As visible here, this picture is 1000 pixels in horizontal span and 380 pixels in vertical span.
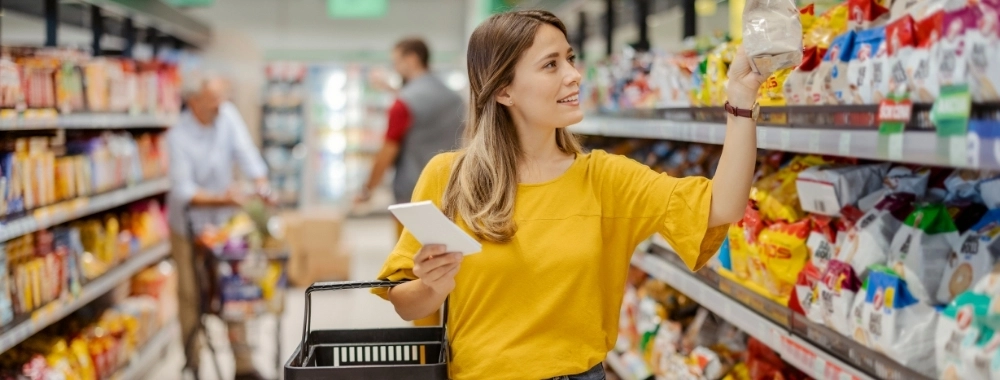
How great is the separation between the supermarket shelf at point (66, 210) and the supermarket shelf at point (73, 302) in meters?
0.29

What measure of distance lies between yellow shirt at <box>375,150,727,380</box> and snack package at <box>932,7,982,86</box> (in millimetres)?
492

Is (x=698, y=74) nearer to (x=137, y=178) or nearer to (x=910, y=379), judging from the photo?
(x=910, y=379)

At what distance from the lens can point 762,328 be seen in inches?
87.6

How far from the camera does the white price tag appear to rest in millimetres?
1673

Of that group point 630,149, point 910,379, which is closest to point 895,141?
point 910,379

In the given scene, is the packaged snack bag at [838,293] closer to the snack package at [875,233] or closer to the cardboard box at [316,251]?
the snack package at [875,233]

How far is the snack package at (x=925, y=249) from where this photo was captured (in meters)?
1.69

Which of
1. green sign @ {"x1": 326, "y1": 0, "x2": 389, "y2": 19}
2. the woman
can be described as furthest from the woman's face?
green sign @ {"x1": 326, "y1": 0, "x2": 389, "y2": 19}

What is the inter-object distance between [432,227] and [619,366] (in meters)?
2.34

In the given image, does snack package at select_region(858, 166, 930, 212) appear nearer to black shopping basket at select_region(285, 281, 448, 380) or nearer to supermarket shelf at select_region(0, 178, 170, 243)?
black shopping basket at select_region(285, 281, 448, 380)

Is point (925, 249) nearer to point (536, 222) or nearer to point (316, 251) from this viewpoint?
point (536, 222)

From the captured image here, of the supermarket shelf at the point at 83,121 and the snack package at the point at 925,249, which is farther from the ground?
the supermarket shelf at the point at 83,121

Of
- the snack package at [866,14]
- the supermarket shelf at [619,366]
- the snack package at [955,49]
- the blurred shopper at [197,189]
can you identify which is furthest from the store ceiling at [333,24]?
the snack package at [955,49]

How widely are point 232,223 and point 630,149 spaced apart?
207 centimetres
